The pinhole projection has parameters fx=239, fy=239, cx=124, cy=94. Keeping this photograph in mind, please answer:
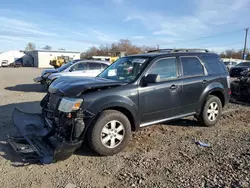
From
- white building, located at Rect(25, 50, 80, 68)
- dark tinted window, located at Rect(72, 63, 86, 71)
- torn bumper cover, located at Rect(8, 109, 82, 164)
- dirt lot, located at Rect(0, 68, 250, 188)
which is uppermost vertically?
white building, located at Rect(25, 50, 80, 68)

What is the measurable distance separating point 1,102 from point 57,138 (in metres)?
6.11

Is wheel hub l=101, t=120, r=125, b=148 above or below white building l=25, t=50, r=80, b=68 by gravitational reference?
below

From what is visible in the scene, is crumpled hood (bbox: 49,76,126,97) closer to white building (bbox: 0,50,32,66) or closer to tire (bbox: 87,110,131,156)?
tire (bbox: 87,110,131,156)

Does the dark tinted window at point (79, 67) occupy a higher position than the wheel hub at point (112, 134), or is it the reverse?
the dark tinted window at point (79, 67)

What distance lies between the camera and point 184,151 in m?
4.50

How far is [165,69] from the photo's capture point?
516 centimetres

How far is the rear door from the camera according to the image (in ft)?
17.5

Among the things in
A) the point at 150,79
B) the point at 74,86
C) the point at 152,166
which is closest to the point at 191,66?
the point at 150,79

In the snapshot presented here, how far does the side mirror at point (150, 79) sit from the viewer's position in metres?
4.53

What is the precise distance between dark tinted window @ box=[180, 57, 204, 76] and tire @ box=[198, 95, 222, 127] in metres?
0.74

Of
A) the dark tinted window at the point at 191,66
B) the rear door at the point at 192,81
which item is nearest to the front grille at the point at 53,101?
the rear door at the point at 192,81

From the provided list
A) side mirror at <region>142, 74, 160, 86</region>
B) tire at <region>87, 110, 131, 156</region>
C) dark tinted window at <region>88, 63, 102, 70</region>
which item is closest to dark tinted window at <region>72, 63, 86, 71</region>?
dark tinted window at <region>88, 63, 102, 70</region>

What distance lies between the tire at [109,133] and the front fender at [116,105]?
12 cm

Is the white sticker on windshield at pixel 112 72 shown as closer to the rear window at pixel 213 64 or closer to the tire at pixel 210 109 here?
the rear window at pixel 213 64
